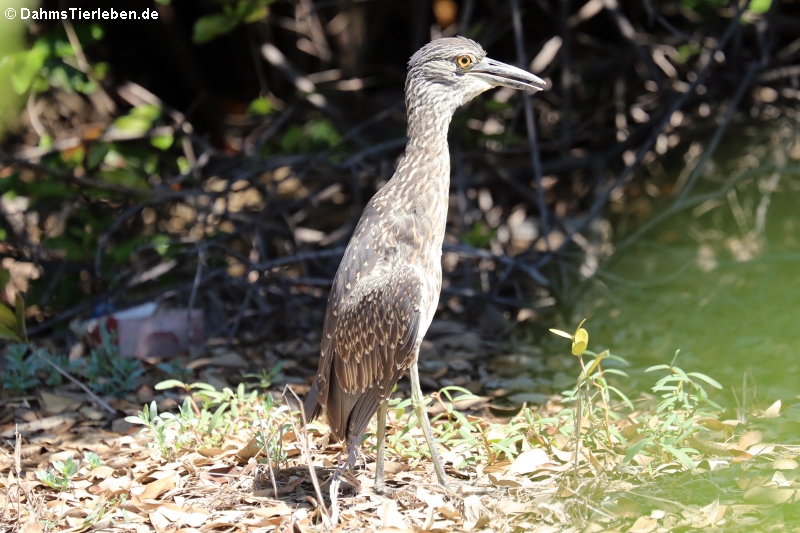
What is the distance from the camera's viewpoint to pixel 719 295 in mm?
5199

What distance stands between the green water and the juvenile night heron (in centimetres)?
164

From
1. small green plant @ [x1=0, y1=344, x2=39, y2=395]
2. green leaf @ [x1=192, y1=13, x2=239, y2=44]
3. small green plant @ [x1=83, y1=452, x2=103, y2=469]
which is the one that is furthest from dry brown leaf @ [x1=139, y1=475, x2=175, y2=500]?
green leaf @ [x1=192, y1=13, x2=239, y2=44]

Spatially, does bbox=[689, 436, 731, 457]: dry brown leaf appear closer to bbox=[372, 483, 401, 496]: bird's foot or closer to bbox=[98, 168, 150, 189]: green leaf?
bbox=[372, 483, 401, 496]: bird's foot

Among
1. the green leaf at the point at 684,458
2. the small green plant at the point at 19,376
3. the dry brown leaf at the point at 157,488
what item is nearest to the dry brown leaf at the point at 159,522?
the dry brown leaf at the point at 157,488

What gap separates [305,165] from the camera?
17.8 ft

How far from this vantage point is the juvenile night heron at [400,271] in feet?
10.0

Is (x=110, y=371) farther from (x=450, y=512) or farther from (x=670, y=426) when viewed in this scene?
(x=670, y=426)

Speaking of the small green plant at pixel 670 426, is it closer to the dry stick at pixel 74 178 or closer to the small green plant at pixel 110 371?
the small green plant at pixel 110 371

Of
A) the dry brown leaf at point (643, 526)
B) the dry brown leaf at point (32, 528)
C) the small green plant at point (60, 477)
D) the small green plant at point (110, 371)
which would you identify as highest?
the small green plant at point (110, 371)

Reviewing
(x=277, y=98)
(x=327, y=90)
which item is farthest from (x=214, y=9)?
(x=327, y=90)

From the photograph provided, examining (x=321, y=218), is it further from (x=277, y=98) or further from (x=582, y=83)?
(x=582, y=83)

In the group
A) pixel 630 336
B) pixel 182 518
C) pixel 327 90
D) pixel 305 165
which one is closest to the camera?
pixel 182 518

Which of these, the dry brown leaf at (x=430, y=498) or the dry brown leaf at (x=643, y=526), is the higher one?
the dry brown leaf at (x=643, y=526)

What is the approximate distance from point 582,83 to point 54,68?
12.6 feet
